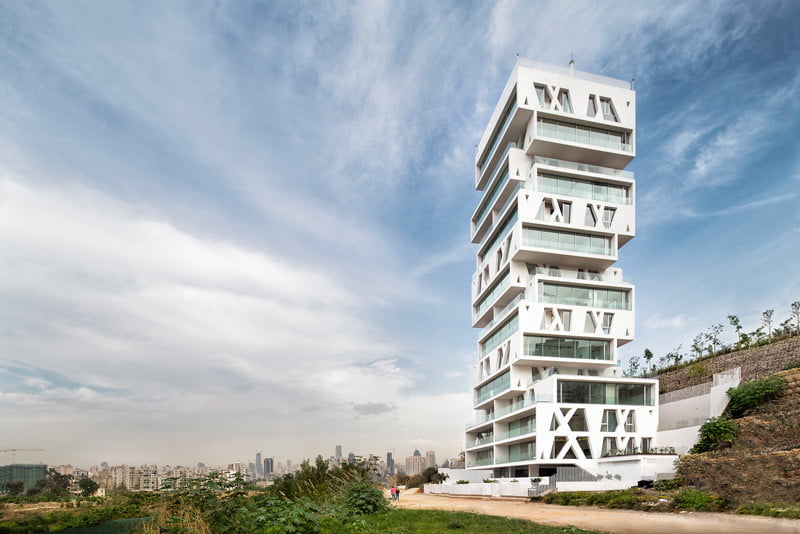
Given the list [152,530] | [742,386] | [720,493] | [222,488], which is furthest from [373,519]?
[742,386]

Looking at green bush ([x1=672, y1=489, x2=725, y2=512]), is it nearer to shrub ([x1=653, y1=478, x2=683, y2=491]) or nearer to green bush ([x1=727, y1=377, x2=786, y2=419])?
shrub ([x1=653, y1=478, x2=683, y2=491])

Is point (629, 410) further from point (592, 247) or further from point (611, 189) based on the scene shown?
point (611, 189)

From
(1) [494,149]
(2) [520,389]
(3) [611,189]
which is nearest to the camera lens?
(2) [520,389]

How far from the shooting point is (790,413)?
3050 cm

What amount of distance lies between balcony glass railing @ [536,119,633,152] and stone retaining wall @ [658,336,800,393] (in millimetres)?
22480

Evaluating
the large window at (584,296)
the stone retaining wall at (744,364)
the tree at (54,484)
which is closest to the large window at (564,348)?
the large window at (584,296)

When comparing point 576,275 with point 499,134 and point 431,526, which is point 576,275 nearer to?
point 499,134

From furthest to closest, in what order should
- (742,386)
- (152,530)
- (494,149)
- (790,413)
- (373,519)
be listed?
(494,149), (742,386), (790,413), (373,519), (152,530)

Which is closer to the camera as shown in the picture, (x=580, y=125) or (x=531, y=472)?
(x=531, y=472)

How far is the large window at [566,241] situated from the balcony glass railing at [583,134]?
9.69 m

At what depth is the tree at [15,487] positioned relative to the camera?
1204 centimetres

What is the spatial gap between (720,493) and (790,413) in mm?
10457

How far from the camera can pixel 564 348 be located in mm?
51594

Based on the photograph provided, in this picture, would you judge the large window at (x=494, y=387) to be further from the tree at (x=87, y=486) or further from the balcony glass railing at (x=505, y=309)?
the tree at (x=87, y=486)
